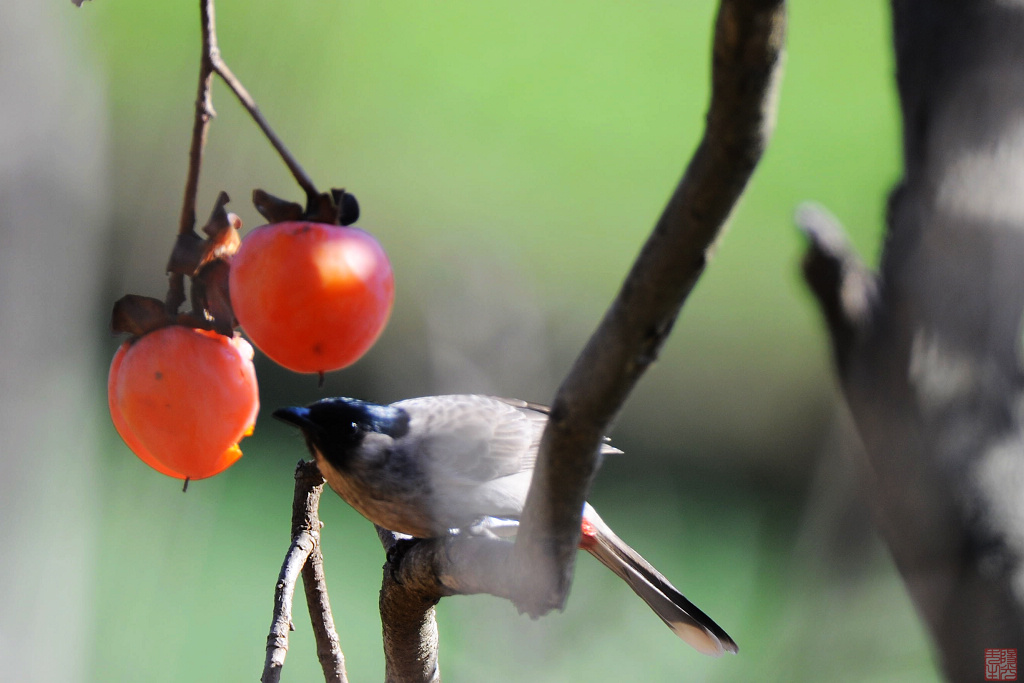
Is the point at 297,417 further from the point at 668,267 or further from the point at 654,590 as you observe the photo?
the point at 668,267

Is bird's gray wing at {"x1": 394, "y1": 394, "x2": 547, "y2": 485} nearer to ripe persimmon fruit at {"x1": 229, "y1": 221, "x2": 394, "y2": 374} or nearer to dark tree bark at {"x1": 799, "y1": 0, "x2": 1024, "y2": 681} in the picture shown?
ripe persimmon fruit at {"x1": 229, "y1": 221, "x2": 394, "y2": 374}

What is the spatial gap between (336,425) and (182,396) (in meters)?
0.49

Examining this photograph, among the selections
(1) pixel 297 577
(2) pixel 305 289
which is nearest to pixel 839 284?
(2) pixel 305 289

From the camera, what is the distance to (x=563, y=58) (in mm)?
4883

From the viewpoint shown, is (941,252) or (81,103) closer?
(941,252)

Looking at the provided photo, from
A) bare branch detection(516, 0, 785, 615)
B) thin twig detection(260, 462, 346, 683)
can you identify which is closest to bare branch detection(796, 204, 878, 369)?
bare branch detection(516, 0, 785, 615)

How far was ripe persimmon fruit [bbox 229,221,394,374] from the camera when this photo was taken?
0.61m

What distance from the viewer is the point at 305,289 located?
0.62 meters

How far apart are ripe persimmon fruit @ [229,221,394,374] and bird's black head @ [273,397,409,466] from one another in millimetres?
498

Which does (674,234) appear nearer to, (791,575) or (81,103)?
(791,575)

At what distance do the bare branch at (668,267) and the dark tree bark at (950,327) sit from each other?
0.50 ft

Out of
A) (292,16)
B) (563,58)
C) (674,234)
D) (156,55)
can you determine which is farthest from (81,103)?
(563,58)

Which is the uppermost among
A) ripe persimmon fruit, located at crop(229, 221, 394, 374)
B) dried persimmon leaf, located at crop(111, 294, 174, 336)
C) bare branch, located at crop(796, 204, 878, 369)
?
bare branch, located at crop(796, 204, 878, 369)

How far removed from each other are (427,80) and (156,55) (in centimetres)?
136
